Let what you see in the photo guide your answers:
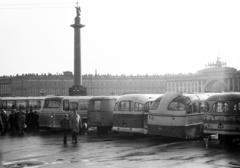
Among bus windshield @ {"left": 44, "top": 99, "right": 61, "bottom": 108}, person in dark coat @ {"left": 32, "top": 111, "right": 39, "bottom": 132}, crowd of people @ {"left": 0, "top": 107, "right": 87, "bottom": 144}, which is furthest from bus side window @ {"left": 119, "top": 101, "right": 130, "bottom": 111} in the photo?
person in dark coat @ {"left": 32, "top": 111, "right": 39, "bottom": 132}

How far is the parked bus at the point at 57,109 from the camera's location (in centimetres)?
2772

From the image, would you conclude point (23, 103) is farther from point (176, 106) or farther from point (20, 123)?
point (176, 106)

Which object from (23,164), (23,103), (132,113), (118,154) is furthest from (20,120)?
(23,164)

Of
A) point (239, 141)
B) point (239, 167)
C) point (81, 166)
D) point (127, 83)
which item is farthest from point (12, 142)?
point (127, 83)

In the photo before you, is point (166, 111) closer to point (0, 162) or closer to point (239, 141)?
point (239, 141)

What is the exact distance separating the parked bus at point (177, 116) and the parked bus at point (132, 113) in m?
1.08

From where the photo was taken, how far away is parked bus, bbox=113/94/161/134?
23.4 metres

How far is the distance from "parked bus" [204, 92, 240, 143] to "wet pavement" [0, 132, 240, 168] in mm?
581

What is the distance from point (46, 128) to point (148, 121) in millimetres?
9216

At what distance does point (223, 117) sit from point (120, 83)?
147 meters

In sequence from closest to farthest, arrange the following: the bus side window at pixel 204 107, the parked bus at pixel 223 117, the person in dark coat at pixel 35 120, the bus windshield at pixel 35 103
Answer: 1. the parked bus at pixel 223 117
2. the bus side window at pixel 204 107
3. the person in dark coat at pixel 35 120
4. the bus windshield at pixel 35 103

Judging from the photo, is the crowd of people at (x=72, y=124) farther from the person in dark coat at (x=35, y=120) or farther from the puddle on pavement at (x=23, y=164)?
the person in dark coat at (x=35, y=120)

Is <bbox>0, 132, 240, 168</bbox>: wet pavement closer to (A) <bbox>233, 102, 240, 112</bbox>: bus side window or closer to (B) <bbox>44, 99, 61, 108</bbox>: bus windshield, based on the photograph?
(A) <bbox>233, 102, 240, 112</bbox>: bus side window

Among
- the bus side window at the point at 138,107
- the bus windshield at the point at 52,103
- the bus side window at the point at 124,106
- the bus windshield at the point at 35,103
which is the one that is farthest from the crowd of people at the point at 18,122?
the bus side window at the point at 138,107
